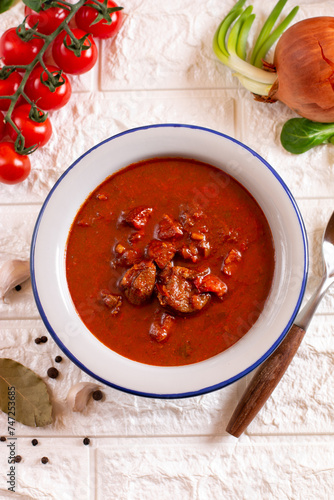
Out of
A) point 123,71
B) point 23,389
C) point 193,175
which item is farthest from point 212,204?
point 23,389

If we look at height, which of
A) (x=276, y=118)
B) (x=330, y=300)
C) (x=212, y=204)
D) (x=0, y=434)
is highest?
(x=276, y=118)

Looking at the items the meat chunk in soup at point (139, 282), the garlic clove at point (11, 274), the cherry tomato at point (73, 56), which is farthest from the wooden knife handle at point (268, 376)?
the cherry tomato at point (73, 56)

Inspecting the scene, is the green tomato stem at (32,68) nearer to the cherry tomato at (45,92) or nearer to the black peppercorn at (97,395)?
the cherry tomato at (45,92)

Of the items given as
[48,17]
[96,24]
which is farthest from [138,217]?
[48,17]

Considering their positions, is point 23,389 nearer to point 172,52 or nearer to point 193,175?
point 193,175

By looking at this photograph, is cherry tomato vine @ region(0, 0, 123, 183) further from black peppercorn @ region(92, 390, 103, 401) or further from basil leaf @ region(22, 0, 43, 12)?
black peppercorn @ region(92, 390, 103, 401)

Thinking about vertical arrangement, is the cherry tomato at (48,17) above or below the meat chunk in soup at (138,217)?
above

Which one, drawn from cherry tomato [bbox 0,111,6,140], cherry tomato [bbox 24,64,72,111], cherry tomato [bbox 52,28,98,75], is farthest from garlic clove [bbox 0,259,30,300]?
cherry tomato [bbox 52,28,98,75]
